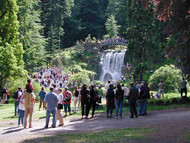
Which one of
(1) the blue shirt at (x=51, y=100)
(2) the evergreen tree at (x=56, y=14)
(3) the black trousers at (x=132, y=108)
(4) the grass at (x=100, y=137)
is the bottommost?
(4) the grass at (x=100, y=137)

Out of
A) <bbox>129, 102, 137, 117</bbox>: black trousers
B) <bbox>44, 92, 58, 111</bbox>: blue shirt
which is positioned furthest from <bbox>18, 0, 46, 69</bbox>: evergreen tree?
<bbox>44, 92, 58, 111</bbox>: blue shirt

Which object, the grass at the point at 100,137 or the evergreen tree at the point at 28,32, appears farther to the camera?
the evergreen tree at the point at 28,32

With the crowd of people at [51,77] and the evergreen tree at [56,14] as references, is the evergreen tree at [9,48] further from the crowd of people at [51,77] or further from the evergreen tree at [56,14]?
the evergreen tree at [56,14]

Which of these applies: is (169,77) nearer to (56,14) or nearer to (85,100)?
(85,100)

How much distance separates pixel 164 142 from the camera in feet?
22.4

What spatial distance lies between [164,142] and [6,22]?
24.4 m

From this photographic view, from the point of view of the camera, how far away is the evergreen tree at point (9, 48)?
25734 millimetres

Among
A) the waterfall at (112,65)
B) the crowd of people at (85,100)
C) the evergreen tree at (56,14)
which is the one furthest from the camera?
the evergreen tree at (56,14)

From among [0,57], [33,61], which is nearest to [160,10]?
[0,57]

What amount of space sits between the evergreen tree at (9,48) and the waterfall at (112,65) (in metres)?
19.7

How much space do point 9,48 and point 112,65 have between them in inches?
876

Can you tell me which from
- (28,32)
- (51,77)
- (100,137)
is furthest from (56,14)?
(100,137)

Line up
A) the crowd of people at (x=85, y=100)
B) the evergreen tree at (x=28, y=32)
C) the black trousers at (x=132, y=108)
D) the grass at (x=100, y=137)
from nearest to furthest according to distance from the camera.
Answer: the grass at (x=100, y=137) < the crowd of people at (x=85, y=100) < the black trousers at (x=132, y=108) < the evergreen tree at (x=28, y=32)

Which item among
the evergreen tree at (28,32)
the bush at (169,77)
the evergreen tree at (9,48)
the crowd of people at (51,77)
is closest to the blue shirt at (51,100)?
the bush at (169,77)
